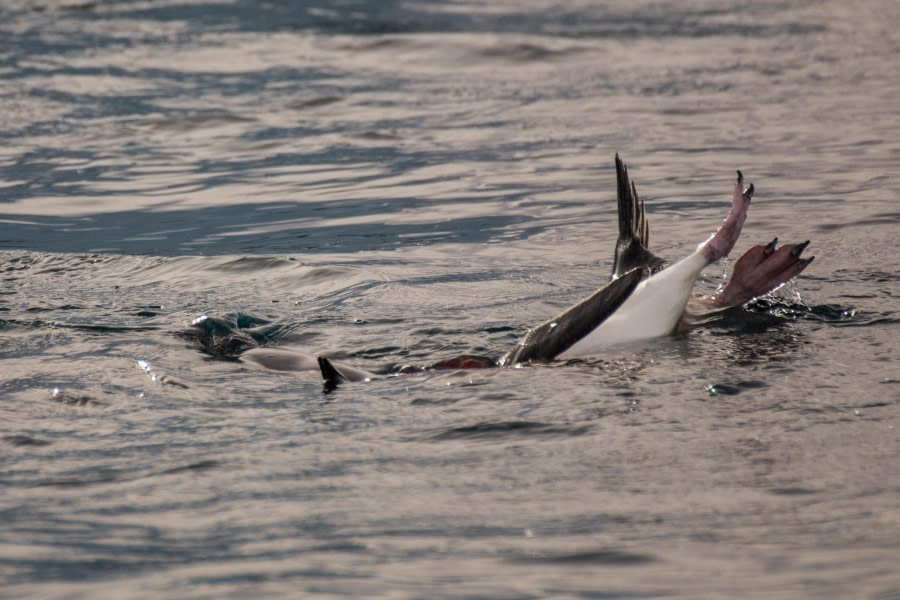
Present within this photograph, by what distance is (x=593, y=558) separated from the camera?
3047mm

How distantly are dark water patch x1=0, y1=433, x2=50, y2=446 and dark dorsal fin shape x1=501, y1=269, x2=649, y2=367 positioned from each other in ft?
5.77

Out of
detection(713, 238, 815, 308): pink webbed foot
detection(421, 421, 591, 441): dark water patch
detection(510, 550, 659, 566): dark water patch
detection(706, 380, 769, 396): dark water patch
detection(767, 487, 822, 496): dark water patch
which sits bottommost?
detection(421, 421, 591, 441): dark water patch

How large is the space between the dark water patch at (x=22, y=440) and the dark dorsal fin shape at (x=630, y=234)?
2326 mm

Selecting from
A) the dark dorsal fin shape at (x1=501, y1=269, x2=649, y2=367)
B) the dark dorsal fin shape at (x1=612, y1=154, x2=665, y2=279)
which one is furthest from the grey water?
the dark dorsal fin shape at (x1=612, y1=154, x2=665, y2=279)

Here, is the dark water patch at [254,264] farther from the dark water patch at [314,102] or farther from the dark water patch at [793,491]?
the dark water patch at [314,102]

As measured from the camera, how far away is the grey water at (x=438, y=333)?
3.14 meters

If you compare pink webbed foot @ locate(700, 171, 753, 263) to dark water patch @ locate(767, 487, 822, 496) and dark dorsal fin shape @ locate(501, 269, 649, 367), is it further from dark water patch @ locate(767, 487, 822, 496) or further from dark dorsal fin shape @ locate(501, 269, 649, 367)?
dark water patch @ locate(767, 487, 822, 496)

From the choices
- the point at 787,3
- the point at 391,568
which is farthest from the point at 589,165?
the point at 787,3

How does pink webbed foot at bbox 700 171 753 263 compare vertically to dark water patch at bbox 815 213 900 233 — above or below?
above

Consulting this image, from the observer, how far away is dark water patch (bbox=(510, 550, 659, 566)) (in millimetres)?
3023

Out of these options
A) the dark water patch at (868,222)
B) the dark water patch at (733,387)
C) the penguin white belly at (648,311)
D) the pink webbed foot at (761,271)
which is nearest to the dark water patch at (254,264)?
the penguin white belly at (648,311)

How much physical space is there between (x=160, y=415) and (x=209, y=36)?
1285cm

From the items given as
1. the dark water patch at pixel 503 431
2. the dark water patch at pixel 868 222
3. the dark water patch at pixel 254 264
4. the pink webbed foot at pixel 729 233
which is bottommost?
the dark water patch at pixel 254 264

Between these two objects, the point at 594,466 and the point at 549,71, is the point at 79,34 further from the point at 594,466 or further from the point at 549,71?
the point at 594,466
